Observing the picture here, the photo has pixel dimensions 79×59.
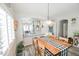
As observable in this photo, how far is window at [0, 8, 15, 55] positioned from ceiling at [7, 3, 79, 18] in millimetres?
150

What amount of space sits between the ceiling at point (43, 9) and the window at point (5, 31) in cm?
15

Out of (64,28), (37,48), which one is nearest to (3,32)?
(37,48)

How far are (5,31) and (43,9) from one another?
2.06 feet

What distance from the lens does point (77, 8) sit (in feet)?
4.50

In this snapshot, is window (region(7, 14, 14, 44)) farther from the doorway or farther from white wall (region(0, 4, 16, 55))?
the doorway

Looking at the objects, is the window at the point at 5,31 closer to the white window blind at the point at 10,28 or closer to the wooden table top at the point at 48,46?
the white window blind at the point at 10,28

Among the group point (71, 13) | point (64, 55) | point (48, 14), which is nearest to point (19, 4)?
point (48, 14)

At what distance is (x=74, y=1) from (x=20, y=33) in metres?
0.91

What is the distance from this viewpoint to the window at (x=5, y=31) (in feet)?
→ 4.30

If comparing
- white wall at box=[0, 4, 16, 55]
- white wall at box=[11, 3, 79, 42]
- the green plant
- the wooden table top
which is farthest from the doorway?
white wall at box=[0, 4, 16, 55]

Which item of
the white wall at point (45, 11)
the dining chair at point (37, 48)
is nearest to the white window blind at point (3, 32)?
the white wall at point (45, 11)

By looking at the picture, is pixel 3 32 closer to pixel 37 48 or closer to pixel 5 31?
pixel 5 31

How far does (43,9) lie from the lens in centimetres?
140

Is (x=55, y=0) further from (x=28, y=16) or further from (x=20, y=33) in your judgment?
(x=20, y=33)
